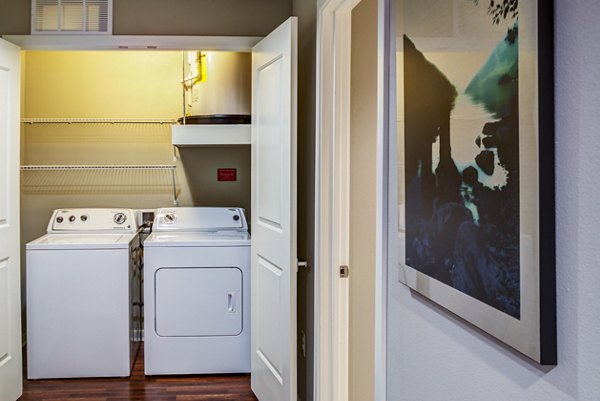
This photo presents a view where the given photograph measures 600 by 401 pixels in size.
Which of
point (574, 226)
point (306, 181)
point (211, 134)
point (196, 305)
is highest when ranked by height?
point (211, 134)

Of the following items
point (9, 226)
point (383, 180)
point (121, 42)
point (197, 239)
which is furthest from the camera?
point (197, 239)

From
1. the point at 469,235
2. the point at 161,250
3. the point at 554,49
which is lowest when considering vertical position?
the point at 161,250

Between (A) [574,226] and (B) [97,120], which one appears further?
(B) [97,120]

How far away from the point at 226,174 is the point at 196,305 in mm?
1114

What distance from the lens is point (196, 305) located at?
3.59 metres

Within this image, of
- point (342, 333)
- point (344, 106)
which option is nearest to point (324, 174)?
point (344, 106)

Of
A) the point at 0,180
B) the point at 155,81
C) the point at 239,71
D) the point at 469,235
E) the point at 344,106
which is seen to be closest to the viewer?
the point at 469,235

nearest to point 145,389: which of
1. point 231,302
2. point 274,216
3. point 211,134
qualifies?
point 231,302

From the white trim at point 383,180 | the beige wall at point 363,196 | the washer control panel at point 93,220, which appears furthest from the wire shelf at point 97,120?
the white trim at point 383,180

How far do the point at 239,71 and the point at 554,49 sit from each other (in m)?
3.15

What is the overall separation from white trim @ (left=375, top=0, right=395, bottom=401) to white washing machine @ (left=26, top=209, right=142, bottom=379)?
7.74ft

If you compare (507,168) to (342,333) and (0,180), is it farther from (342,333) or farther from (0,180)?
(0,180)

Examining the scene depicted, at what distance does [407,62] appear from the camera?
1.26 meters

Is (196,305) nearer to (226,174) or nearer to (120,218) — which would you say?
(120,218)
